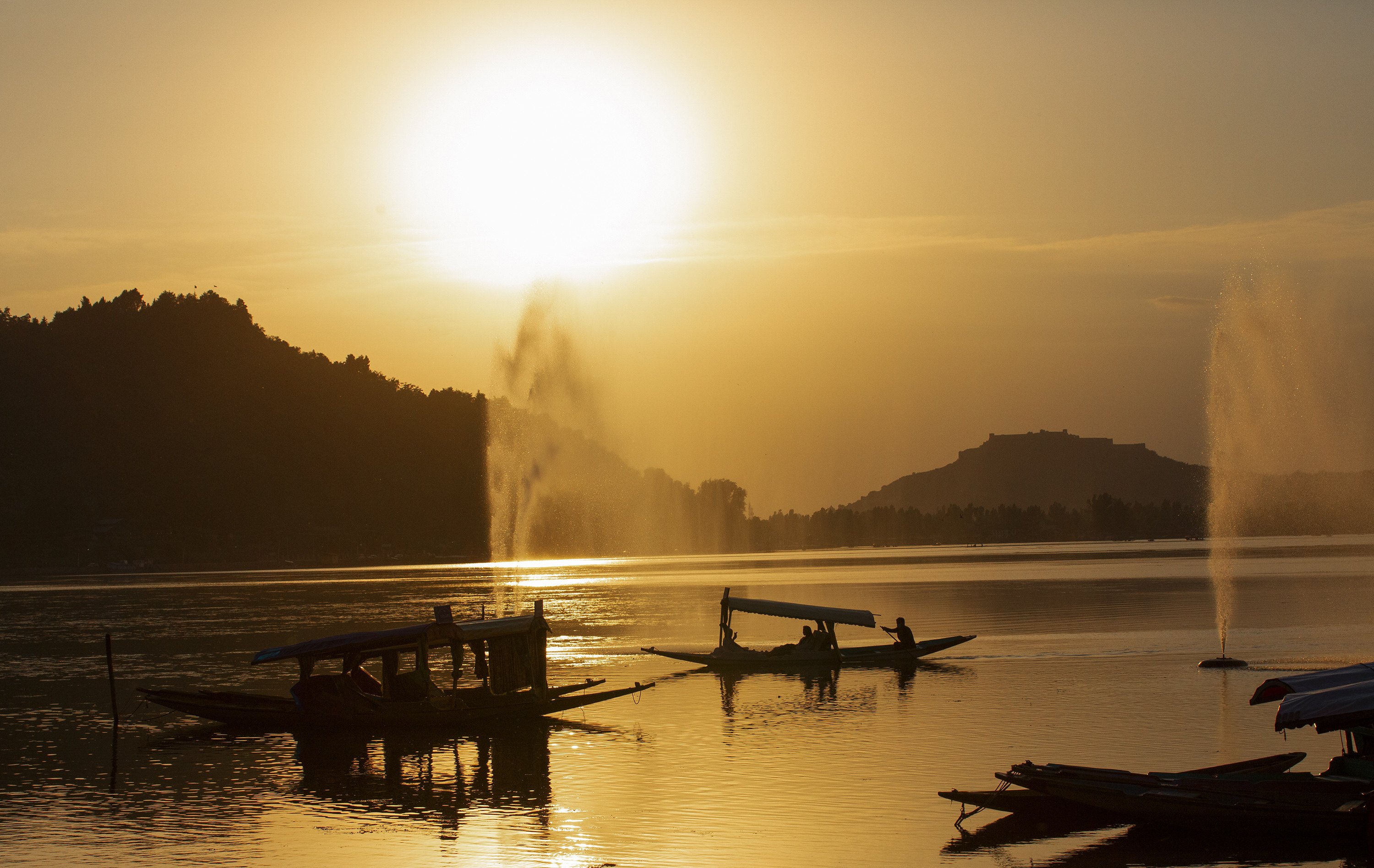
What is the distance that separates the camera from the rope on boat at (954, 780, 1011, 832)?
79.5ft

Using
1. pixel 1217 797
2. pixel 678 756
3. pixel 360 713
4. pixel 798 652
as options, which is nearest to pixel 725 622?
pixel 798 652

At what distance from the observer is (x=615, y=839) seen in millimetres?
23953

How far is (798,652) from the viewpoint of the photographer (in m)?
52.2

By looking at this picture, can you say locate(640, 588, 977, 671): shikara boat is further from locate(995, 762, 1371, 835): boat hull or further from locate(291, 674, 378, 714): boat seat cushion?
locate(995, 762, 1371, 835): boat hull

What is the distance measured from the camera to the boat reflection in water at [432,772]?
91.7 ft

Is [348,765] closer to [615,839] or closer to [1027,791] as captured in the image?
[615,839]

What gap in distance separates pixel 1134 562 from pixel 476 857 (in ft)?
604

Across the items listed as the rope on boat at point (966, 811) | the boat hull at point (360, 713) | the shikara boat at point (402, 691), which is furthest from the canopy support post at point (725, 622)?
the rope on boat at point (966, 811)

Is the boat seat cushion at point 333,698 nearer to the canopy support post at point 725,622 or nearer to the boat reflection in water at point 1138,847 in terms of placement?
the canopy support post at point 725,622

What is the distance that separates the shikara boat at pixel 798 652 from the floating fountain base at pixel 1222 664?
1189cm

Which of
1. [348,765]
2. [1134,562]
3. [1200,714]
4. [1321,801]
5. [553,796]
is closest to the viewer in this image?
[1321,801]

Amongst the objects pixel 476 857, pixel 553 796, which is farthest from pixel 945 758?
pixel 476 857

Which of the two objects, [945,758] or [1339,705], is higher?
[1339,705]

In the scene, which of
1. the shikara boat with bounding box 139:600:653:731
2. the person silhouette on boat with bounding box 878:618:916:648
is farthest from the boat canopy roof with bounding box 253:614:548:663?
the person silhouette on boat with bounding box 878:618:916:648
